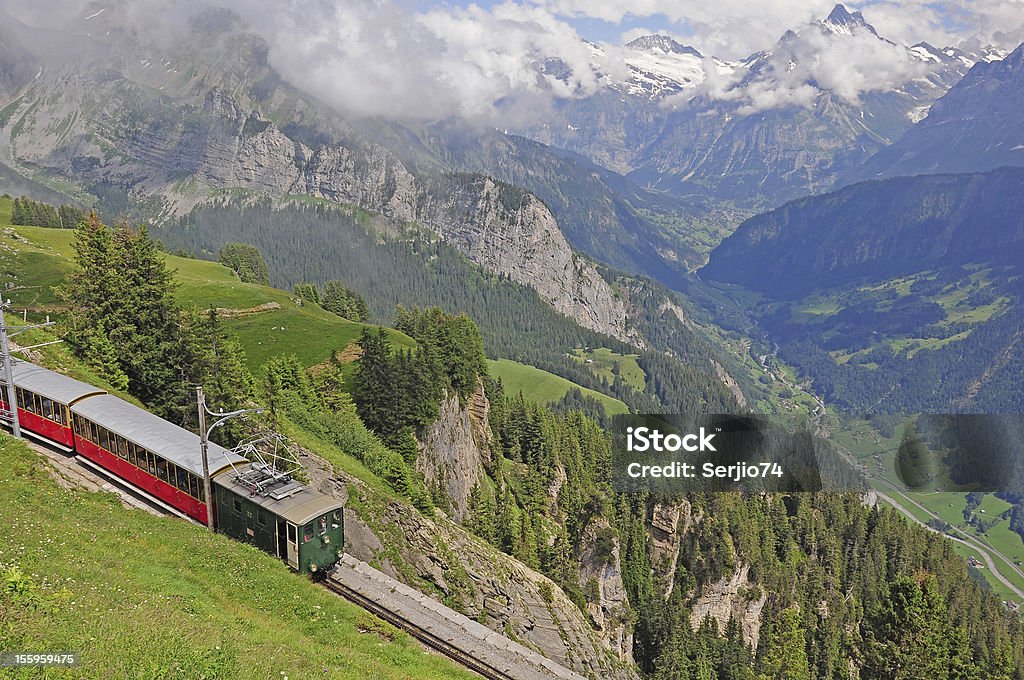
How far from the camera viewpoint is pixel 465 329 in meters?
84.5

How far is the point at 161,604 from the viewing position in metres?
20.9

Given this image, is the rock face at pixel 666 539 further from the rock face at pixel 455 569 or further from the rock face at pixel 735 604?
the rock face at pixel 455 569

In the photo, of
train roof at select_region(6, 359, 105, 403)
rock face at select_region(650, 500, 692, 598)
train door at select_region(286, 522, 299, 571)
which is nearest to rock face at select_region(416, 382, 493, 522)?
rock face at select_region(650, 500, 692, 598)

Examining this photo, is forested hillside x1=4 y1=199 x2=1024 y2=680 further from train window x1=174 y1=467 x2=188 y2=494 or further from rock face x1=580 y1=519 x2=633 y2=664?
train window x1=174 y1=467 x2=188 y2=494

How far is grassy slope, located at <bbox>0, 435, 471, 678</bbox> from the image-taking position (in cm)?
1698

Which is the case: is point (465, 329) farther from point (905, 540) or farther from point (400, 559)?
point (905, 540)

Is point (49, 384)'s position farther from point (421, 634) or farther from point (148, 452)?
point (421, 634)

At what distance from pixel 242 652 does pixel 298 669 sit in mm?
1903

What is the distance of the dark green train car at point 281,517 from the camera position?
29.0 meters

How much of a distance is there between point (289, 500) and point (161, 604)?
919 centimetres

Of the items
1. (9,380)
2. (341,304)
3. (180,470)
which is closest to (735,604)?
(180,470)

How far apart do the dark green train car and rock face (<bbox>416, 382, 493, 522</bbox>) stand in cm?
3248

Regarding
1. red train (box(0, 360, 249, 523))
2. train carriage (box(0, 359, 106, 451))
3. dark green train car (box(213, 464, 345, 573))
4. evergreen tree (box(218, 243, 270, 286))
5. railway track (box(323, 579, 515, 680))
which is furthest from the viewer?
evergreen tree (box(218, 243, 270, 286))

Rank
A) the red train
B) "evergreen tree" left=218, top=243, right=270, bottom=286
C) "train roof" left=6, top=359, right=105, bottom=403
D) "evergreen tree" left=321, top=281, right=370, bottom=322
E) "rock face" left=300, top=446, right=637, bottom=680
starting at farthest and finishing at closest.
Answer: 1. "evergreen tree" left=218, top=243, right=270, bottom=286
2. "evergreen tree" left=321, top=281, right=370, bottom=322
3. "rock face" left=300, top=446, right=637, bottom=680
4. "train roof" left=6, top=359, right=105, bottom=403
5. the red train
